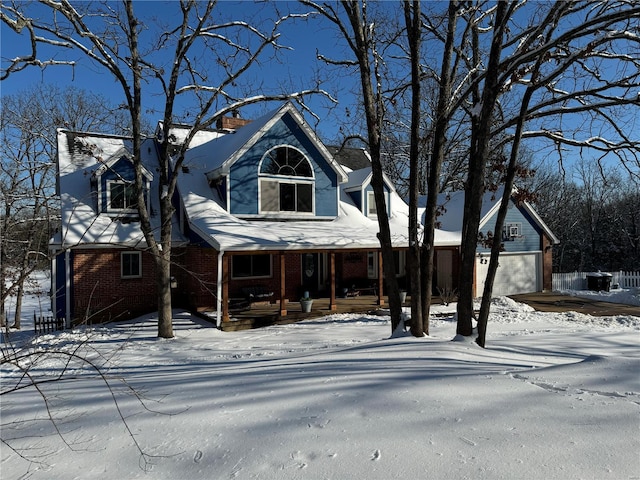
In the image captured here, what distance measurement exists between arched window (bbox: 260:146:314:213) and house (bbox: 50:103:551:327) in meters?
0.04

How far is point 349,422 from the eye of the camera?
3572mm

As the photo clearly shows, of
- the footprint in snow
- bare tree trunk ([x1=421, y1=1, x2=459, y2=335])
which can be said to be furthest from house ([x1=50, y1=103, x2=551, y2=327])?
the footprint in snow

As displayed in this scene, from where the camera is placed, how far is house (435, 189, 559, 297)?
2173cm

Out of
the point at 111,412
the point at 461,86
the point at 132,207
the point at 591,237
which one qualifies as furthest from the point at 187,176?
the point at 591,237

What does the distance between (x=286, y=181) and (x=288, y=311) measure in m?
4.98

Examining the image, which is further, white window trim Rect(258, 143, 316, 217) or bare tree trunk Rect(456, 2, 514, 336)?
white window trim Rect(258, 143, 316, 217)

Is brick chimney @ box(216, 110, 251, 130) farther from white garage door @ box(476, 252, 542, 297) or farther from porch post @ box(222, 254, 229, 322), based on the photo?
white garage door @ box(476, 252, 542, 297)

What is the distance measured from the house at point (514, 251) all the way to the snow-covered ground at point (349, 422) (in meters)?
16.0

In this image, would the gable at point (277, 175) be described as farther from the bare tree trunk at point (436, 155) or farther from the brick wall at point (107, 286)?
the bare tree trunk at point (436, 155)

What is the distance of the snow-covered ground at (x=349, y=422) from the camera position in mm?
2908

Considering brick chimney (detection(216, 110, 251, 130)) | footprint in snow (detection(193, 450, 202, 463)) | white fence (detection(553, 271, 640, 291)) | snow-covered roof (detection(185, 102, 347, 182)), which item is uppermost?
brick chimney (detection(216, 110, 251, 130))

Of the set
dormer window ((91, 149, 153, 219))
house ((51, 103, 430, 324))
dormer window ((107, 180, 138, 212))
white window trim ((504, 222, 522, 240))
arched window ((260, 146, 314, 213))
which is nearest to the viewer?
house ((51, 103, 430, 324))

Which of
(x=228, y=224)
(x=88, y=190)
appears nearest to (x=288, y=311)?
(x=228, y=224)

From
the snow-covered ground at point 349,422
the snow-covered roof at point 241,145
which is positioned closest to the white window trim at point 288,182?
the snow-covered roof at point 241,145
